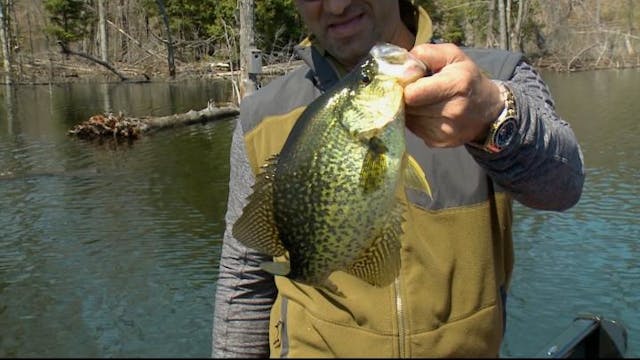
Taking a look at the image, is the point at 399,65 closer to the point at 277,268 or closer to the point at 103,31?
the point at 277,268

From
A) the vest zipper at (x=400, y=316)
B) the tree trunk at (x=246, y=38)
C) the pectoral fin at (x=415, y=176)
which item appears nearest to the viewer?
the pectoral fin at (x=415, y=176)

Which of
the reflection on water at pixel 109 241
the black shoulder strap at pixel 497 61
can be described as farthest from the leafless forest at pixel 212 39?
the black shoulder strap at pixel 497 61

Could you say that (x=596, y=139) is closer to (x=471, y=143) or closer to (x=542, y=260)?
(x=542, y=260)

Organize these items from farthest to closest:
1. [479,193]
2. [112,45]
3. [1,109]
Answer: [112,45] → [1,109] → [479,193]

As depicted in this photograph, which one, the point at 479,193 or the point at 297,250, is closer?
the point at 297,250

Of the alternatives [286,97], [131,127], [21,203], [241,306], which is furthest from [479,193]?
[131,127]

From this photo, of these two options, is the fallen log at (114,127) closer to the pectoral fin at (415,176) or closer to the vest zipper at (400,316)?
the vest zipper at (400,316)

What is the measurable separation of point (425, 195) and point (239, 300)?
1015 mm

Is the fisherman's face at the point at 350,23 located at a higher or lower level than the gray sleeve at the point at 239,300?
higher

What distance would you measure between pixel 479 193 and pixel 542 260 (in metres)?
A: 5.82

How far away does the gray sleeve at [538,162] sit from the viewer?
1910mm

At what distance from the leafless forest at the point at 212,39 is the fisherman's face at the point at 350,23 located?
3572cm

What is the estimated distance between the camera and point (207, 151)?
51.1 ft

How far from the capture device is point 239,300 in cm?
303
